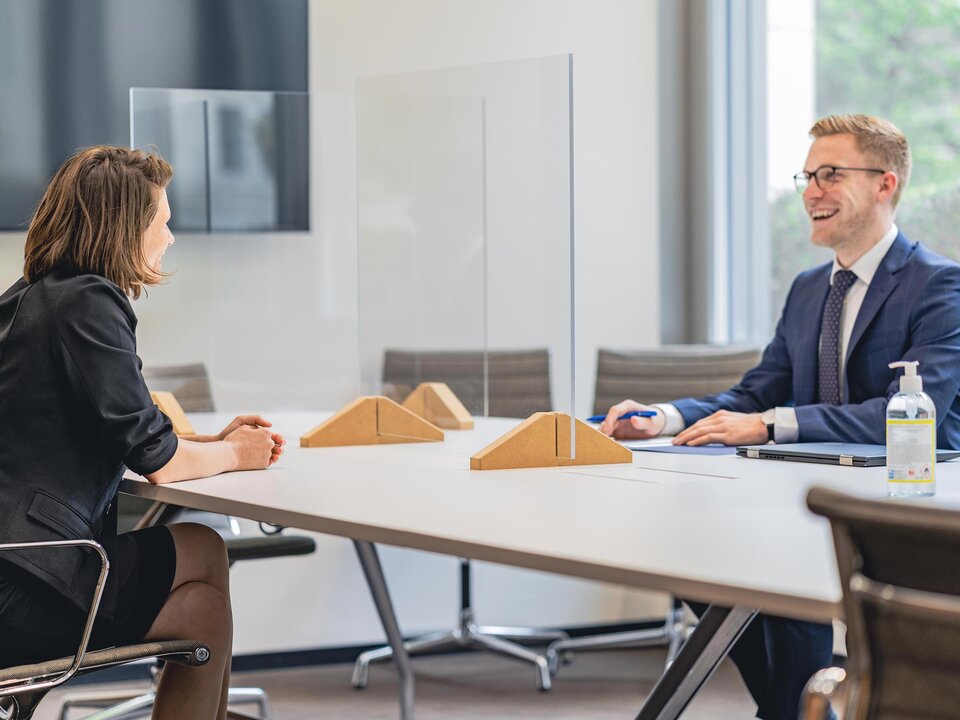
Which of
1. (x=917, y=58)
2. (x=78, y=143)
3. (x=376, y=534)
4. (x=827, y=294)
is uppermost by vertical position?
(x=917, y=58)

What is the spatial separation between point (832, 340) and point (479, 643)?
6.11 ft

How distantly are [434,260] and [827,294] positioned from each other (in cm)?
92

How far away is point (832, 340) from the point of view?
288cm

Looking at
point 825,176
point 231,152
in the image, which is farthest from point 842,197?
point 231,152

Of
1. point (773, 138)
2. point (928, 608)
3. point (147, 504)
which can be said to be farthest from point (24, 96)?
point (928, 608)

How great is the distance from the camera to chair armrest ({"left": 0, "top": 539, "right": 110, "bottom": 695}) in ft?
6.13

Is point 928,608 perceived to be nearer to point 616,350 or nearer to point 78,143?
point 616,350

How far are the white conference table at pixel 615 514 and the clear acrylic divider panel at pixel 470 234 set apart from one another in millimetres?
220

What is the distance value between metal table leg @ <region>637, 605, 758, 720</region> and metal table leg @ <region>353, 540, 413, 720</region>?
1550mm

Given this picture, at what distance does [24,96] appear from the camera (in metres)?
3.86

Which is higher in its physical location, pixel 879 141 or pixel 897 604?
pixel 879 141

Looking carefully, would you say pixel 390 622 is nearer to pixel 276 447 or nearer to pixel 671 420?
pixel 671 420

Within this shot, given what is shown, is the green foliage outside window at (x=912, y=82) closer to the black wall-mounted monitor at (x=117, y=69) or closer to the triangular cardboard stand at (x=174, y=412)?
the black wall-mounted monitor at (x=117, y=69)

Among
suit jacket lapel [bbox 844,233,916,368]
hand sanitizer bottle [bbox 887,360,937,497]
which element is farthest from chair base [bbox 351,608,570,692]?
hand sanitizer bottle [bbox 887,360,937,497]
